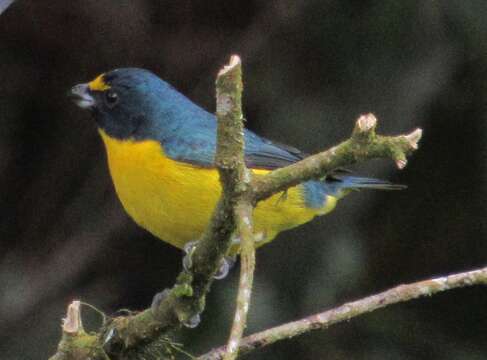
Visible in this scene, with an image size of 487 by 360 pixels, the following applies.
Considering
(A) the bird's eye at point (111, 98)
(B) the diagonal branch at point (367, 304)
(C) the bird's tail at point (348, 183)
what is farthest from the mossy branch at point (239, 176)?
(C) the bird's tail at point (348, 183)

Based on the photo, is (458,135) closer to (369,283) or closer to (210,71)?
(369,283)

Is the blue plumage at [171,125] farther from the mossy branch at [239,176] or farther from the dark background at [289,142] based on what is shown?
the mossy branch at [239,176]

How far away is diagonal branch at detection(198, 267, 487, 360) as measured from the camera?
316 centimetres

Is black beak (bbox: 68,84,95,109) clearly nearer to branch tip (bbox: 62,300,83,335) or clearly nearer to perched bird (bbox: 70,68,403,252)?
perched bird (bbox: 70,68,403,252)

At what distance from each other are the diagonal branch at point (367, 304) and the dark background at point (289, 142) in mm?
2230

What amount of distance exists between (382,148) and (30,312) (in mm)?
3981

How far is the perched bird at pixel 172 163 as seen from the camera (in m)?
4.55

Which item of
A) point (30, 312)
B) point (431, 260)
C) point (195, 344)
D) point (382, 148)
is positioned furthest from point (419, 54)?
point (382, 148)

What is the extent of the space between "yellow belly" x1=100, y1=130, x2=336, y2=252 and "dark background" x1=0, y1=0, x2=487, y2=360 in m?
1.17

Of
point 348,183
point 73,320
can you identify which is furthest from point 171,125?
point 73,320

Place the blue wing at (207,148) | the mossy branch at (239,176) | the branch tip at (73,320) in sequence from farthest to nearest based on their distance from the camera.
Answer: the blue wing at (207,148) < the branch tip at (73,320) < the mossy branch at (239,176)

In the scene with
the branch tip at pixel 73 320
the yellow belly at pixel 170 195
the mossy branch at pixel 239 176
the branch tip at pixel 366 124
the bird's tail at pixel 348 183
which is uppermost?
the bird's tail at pixel 348 183

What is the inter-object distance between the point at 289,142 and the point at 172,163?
1.53m

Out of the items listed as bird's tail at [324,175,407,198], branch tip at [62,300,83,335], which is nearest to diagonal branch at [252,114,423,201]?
branch tip at [62,300,83,335]
